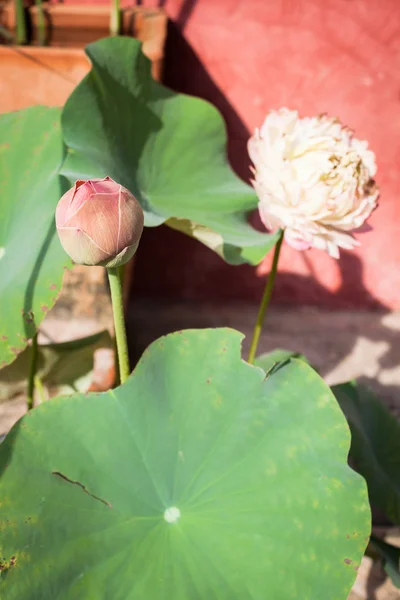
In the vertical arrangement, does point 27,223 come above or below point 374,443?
above

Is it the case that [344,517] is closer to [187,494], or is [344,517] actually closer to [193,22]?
[187,494]

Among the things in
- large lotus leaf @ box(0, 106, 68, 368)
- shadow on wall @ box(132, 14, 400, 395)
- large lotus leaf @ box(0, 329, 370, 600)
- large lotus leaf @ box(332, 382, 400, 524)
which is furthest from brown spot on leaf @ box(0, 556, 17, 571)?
shadow on wall @ box(132, 14, 400, 395)

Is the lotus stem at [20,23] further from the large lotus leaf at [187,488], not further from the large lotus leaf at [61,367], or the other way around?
the large lotus leaf at [187,488]

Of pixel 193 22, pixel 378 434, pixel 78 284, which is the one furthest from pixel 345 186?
pixel 193 22

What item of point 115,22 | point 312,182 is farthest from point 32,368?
point 115,22

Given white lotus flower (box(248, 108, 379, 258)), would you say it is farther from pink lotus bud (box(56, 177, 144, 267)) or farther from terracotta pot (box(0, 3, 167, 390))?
terracotta pot (box(0, 3, 167, 390))

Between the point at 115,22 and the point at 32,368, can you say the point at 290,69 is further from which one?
the point at 32,368

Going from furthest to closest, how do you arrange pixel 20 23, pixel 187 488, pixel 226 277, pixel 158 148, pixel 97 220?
pixel 226 277, pixel 20 23, pixel 158 148, pixel 187 488, pixel 97 220
